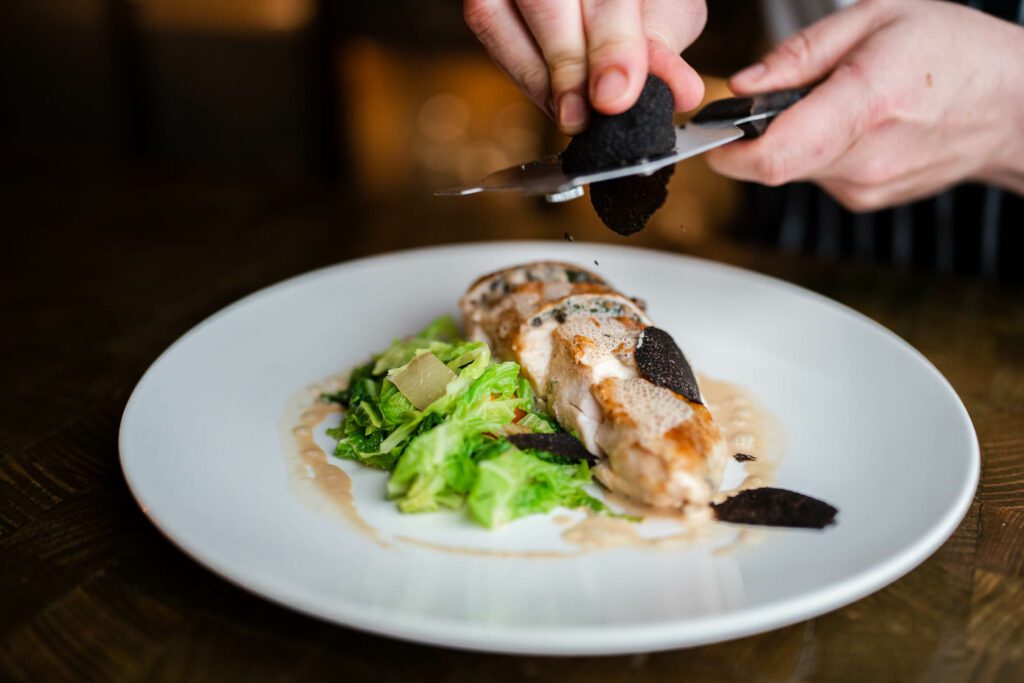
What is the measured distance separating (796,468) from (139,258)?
2577mm

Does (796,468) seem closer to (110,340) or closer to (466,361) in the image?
(466,361)

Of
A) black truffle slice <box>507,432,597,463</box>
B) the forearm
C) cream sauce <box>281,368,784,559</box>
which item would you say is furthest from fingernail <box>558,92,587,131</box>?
the forearm

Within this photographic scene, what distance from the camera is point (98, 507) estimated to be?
181 centimetres

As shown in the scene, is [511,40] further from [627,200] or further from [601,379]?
[601,379]

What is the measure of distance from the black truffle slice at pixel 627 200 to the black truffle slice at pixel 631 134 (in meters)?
0.10

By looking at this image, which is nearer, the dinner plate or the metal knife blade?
Result: the dinner plate

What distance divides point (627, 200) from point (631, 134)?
0.18 m

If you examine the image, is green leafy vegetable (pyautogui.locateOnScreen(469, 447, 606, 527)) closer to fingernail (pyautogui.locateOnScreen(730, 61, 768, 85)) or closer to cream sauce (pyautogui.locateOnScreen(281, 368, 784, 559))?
cream sauce (pyautogui.locateOnScreen(281, 368, 784, 559))

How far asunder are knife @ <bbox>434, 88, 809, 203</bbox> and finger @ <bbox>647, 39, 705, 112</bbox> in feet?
0.38

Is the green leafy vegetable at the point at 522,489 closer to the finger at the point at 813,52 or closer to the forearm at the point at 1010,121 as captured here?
the finger at the point at 813,52

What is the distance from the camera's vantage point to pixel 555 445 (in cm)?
192

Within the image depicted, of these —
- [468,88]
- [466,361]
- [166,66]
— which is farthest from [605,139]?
[166,66]

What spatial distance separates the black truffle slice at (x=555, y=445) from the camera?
191 centimetres

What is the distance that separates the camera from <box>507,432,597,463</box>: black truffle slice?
1907mm
